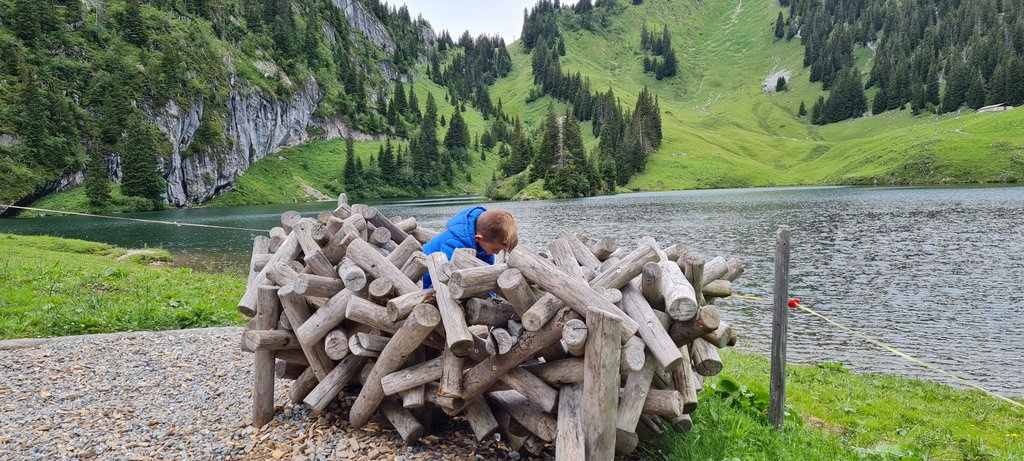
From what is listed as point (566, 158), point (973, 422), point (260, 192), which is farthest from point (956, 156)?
point (260, 192)

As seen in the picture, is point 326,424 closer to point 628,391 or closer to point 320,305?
point 320,305

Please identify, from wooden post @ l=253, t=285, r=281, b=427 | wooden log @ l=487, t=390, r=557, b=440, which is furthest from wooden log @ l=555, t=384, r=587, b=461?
wooden post @ l=253, t=285, r=281, b=427

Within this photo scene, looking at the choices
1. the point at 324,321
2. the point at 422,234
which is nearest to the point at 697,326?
the point at 324,321

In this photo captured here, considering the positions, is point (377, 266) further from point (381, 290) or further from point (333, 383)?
point (333, 383)

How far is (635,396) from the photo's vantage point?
5852mm

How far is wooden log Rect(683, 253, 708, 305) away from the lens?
21.5 ft

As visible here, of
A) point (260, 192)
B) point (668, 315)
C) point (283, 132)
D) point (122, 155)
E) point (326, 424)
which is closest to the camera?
point (668, 315)

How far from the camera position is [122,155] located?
116 m

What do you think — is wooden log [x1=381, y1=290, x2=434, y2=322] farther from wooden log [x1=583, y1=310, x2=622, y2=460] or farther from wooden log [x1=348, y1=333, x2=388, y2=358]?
wooden log [x1=583, y1=310, x2=622, y2=460]

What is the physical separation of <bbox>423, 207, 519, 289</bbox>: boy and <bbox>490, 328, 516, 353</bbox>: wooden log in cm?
144

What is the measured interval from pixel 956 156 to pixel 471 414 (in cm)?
15306

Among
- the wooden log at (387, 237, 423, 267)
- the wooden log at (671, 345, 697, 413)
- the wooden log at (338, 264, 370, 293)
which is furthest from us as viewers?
the wooden log at (387, 237, 423, 267)

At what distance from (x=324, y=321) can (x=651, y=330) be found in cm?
423

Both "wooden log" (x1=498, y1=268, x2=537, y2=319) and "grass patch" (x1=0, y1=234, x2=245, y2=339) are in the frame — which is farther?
"grass patch" (x1=0, y1=234, x2=245, y2=339)
